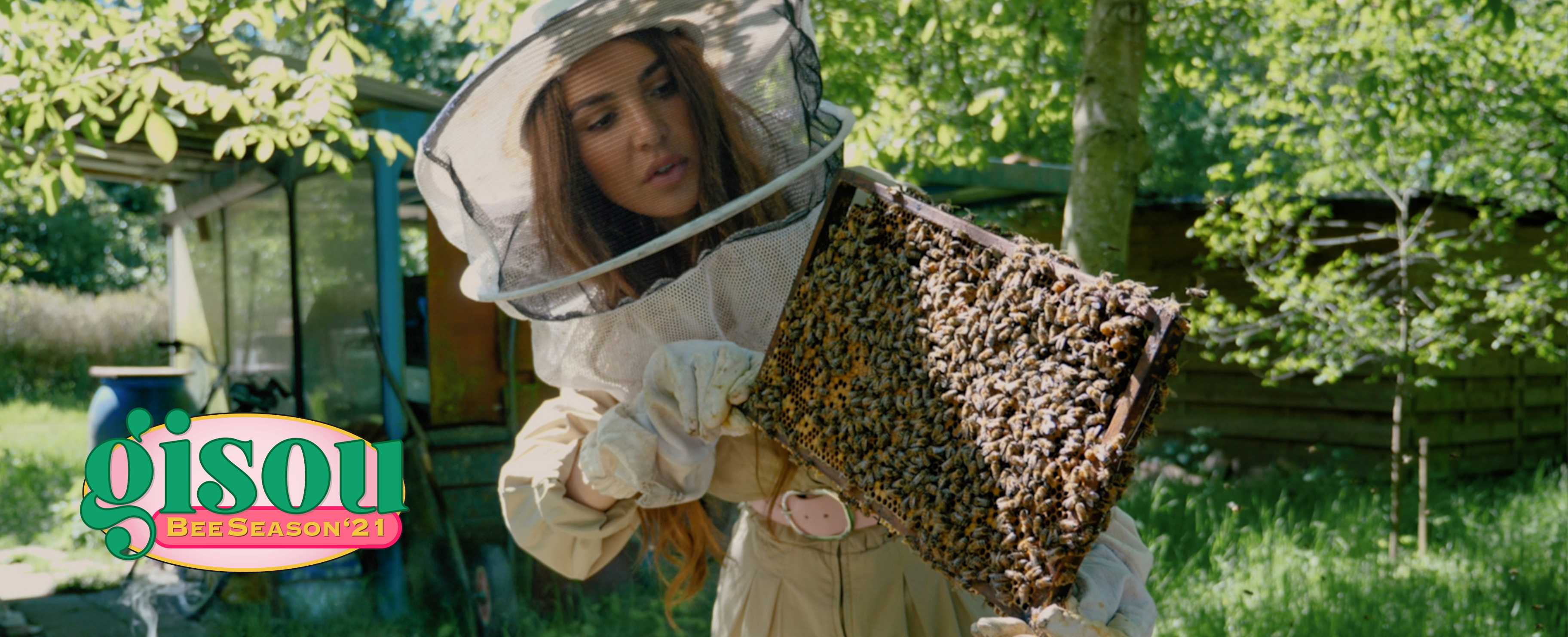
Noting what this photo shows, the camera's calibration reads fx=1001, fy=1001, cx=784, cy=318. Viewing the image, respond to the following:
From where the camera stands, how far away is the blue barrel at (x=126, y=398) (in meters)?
6.07

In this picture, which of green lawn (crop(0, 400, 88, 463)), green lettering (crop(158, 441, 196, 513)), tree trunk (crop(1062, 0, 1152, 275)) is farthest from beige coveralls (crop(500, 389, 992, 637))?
green lawn (crop(0, 400, 88, 463))

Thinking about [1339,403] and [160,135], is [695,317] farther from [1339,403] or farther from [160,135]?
[1339,403]

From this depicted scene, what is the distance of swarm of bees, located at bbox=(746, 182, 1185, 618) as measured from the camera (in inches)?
47.9

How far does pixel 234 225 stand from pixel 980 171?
5.24 metres

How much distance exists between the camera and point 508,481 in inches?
71.6

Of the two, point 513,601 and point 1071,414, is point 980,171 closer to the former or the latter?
point 513,601

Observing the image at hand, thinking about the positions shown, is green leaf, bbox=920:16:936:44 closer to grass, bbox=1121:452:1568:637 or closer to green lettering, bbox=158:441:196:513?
grass, bbox=1121:452:1568:637

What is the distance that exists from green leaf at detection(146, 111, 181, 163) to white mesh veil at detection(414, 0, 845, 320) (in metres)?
1.63

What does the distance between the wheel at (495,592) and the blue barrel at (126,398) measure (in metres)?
2.34

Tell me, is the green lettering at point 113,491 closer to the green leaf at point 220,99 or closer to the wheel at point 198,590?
the wheel at point 198,590

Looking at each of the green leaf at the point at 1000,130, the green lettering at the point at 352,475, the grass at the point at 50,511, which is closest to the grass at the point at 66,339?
the grass at the point at 50,511

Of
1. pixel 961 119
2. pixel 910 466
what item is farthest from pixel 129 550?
pixel 961 119

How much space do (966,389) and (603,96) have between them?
844 mm

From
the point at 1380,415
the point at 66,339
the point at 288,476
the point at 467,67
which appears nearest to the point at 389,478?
the point at 288,476
